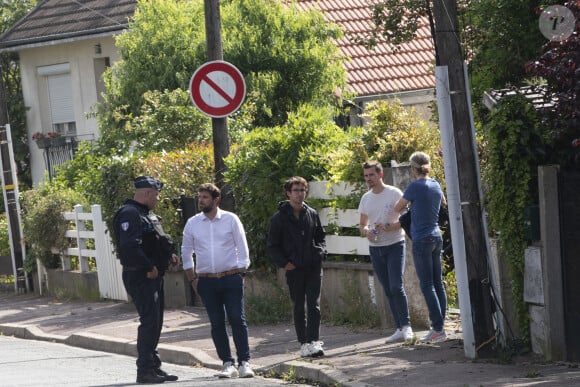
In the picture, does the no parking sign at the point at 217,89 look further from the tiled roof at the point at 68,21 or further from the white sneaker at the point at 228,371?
the tiled roof at the point at 68,21

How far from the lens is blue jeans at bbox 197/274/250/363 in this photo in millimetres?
11406

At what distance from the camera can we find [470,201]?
10945 millimetres

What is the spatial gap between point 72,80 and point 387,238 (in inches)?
758

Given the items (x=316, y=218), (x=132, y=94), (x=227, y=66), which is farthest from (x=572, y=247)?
(x=132, y=94)

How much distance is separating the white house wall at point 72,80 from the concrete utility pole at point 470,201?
19.0 meters

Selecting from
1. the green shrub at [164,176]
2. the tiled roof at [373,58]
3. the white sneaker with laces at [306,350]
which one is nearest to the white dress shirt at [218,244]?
the white sneaker with laces at [306,350]

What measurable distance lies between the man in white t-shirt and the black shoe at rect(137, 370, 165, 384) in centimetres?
242

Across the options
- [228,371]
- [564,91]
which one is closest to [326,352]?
[228,371]

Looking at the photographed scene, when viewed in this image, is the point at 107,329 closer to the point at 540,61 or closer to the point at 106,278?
the point at 106,278

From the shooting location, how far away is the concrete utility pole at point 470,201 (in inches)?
427

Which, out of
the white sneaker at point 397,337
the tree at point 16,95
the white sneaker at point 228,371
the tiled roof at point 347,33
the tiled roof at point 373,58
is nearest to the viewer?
the white sneaker at point 228,371

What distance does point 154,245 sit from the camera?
454 inches

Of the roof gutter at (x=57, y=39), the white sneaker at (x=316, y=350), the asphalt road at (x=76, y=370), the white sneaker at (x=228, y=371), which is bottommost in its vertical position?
the asphalt road at (x=76, y=370)

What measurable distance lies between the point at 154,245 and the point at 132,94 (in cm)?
1296
